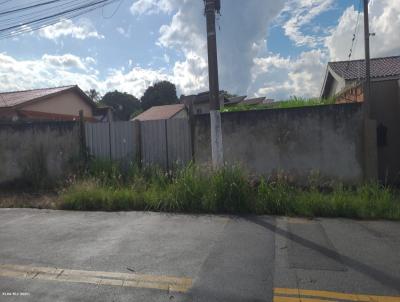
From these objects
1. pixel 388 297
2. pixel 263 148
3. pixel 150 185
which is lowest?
pixel 388 297

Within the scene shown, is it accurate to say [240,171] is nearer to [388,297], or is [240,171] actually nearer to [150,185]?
[150,185]

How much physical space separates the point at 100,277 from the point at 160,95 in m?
50.0

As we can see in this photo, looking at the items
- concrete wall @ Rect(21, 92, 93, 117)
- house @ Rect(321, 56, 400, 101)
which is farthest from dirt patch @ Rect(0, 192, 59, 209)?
house @ Rect(321, 56, 400, 101)

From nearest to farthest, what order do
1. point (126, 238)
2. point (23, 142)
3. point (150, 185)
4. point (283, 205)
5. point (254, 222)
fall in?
point (126, 238)
point (254, 222)
point (283, 205)
point (150, 185)
point (23, 142)

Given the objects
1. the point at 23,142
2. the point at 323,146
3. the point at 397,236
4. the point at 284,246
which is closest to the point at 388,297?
the point at 284,246

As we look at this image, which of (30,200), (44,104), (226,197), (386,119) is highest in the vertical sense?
(44,104)

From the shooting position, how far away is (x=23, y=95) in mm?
20781

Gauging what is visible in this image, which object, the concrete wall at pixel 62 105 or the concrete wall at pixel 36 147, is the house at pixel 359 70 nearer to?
the concrete wall at pixel 36 147

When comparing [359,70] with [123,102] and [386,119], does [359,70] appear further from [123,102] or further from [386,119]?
[123,102]

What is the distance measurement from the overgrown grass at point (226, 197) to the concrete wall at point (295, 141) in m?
0.64

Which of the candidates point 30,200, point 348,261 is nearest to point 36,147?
point 30,200

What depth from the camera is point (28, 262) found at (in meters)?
4.35

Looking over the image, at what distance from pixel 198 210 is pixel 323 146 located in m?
3.54

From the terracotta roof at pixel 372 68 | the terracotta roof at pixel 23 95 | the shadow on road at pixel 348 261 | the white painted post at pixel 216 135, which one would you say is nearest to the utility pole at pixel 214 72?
the white painted post at pixel 216 135
